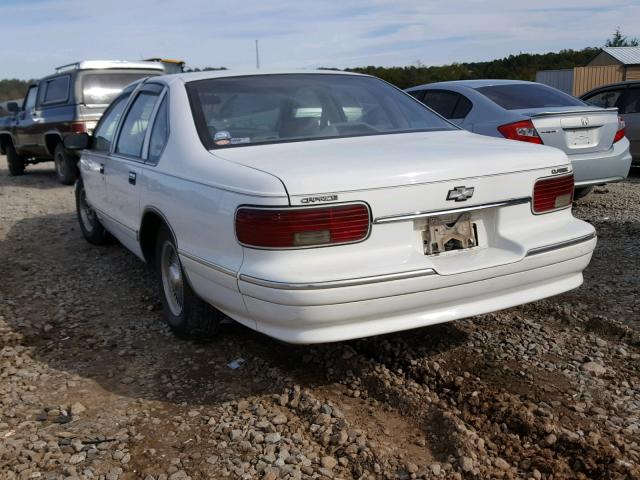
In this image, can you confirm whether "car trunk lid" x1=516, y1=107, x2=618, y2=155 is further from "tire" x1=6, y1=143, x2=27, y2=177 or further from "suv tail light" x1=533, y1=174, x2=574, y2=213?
"tire" x1=6, y1=143, x2=27, y2=177

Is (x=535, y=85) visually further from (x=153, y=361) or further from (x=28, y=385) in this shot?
(x=28, y=385)

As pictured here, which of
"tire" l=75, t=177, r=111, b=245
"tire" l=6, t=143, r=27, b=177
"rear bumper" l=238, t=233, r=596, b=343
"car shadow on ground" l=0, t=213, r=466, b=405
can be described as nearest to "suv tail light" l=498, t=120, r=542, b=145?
"car shadow on ground" l=0, t=213, r=466, b=405

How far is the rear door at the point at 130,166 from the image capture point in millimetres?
4301

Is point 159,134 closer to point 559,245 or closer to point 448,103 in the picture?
point 559,245

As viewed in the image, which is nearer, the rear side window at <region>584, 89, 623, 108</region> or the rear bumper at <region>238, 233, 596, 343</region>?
the rear bumper at <region>238, 233, 596, 343</region>

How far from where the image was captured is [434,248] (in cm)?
303

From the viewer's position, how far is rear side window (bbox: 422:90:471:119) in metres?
7.47

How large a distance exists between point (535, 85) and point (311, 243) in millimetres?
5967

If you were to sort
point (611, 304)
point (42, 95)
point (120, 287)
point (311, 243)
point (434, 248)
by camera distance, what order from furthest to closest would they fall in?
point (42, 95) → point (120, 287) → point (611, 304) → point (434, 248) → point (311, 243)

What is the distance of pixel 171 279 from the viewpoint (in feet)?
13.5

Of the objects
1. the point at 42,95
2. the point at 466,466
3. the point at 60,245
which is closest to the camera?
the point at 466,466

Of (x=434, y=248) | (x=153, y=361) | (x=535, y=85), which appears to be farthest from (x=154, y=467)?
(x=535, y=85)

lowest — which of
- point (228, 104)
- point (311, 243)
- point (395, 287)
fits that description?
point (395, 287)

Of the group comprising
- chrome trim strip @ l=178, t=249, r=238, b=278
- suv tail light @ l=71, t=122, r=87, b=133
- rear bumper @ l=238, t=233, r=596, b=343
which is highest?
suv tail light @ l=71, t=122, r=87, b=133
